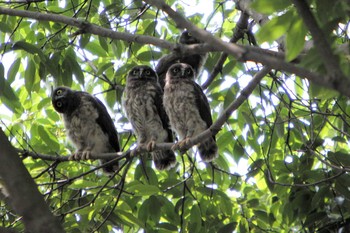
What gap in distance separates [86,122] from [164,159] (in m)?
0.99

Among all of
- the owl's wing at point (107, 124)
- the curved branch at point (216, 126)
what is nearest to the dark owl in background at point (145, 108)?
the owl's wing at point (107, 124)

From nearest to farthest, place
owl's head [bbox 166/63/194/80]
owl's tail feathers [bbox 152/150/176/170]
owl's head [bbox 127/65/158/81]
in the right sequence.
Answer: owl's tail feathers [bbox 152/150/176/170]
owl's head [bbox 127/65/158/81]
owl's head [bbox 166/63/194/80]

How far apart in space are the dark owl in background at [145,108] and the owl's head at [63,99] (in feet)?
1.80

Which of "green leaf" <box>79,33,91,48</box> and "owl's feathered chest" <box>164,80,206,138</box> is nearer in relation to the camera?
"green leaf" <box>79,33,91,48</box>

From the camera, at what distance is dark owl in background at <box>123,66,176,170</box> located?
5906mm

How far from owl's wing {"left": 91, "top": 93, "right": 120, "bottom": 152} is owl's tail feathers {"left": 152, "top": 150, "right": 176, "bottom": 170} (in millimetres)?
666

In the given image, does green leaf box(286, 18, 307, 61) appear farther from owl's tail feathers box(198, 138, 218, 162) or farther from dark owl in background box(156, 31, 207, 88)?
dark owl in background box(156, 31, 207, 88)

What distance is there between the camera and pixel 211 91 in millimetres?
5754

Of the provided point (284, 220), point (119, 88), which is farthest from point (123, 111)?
point (284, 220)

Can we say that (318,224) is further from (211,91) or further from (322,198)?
(211,91)

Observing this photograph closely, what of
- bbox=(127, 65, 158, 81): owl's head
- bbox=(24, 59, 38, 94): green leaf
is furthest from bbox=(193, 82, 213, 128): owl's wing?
bbox=(24, 59, 38, 94): green leaf

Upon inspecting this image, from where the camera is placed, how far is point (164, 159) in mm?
5777

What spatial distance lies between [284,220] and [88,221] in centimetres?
178

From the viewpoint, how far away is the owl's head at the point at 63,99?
6031 mm
